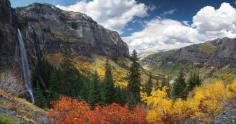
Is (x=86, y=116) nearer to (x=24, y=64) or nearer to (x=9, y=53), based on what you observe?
(x=9, y=53)

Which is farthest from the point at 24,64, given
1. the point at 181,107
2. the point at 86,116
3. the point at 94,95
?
the point at 181,107

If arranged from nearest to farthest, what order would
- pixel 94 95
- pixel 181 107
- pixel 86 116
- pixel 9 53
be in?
pixel 86 116
pixel 181 107
pixel 9 53
pixel 94 95

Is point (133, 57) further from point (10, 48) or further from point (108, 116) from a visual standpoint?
point (108, 116)

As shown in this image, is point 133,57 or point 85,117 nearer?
point 85,117

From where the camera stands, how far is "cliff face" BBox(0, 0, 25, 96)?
7275 centimetres

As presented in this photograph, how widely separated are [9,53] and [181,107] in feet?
142

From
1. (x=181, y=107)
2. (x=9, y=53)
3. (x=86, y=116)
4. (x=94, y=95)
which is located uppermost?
(x=9, y=53)

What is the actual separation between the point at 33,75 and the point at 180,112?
163 feet

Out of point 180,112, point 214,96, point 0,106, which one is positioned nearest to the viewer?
point 0,106

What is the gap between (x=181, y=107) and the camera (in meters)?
64.4

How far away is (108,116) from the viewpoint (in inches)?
2121

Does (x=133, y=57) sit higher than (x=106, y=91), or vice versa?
(x=133, y=57)

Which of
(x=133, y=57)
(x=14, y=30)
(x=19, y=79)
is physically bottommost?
(x=19, y=79)

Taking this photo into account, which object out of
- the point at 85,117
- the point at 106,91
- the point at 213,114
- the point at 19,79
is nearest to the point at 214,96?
the point at 213,114
